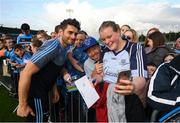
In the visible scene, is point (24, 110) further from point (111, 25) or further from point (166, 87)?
point (166, 87)

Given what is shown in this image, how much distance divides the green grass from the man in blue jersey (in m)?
3.28

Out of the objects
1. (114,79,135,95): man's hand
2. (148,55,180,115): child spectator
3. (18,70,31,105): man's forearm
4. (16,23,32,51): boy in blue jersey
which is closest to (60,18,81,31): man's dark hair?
(18,70,31,105): man's forearm

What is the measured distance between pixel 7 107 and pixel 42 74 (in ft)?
18.0

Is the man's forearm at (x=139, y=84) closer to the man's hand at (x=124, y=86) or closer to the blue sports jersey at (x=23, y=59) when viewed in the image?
the man's hand at (x=124, y=86)

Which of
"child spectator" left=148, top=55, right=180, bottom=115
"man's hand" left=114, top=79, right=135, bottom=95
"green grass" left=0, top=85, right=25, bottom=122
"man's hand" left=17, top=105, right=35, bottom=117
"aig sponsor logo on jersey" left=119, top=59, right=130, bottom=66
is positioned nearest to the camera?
"man's hand" left=114, top=79, right=135, bottom=95

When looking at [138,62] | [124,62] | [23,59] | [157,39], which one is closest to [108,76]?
[124,62]

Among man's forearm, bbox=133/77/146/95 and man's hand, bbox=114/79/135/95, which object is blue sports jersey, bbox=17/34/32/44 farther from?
man's hand, bbox=114/79/135/95

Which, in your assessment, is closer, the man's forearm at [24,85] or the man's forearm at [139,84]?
the man's forearm at [139,84]

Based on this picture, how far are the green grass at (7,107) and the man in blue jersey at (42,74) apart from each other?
3282mm

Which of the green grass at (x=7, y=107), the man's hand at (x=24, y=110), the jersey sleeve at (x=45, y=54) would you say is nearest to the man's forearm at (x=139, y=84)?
the jersey sleeve at (x=45, y=54)

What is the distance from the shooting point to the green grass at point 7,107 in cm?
792

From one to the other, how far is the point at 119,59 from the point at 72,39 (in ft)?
3.25

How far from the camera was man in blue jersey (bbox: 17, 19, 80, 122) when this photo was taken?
4207mm

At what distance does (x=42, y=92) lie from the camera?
4488mm
